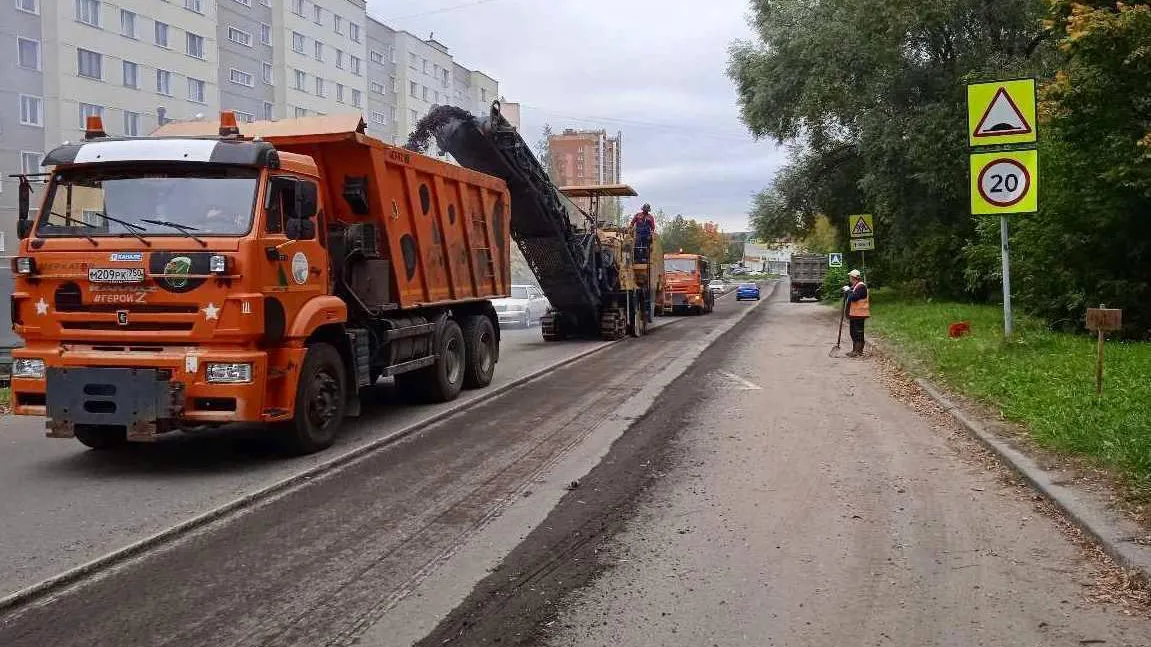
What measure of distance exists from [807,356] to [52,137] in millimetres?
29855

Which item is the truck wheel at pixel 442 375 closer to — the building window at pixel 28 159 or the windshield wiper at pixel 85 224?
the windshield wiper at pixel 85 224

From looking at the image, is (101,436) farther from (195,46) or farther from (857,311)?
(195,46)

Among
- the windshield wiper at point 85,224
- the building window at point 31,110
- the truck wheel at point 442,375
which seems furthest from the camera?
the building window at point 31,110

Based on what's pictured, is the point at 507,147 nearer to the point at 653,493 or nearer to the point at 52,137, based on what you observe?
the point at 653,493

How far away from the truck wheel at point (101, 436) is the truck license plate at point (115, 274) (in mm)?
1553

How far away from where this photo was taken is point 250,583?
493cm

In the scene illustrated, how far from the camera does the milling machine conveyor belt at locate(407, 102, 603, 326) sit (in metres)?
14.9

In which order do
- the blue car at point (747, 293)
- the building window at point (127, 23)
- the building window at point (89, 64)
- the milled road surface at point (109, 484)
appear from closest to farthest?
the milled road surface at point (109, 484), the building window at point (89, 64), the building window at point (127, 23), the blue car at point (747, 293)

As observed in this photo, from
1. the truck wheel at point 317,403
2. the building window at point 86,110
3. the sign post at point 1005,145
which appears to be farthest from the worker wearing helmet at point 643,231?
the building window at point 86,110

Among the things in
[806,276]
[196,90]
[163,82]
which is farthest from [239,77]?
[806,276]

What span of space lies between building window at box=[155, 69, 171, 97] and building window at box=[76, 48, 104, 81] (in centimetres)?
284

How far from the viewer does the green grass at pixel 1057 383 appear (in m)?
7.31

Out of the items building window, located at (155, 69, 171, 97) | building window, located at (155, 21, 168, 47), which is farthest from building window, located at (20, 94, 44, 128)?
building window, located at (155, 21, 168, 47)

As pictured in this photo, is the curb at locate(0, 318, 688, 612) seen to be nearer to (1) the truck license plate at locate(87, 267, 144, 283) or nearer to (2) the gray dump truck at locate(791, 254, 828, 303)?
(1) the truck license plate at locate(87, 267, 144, 283)
